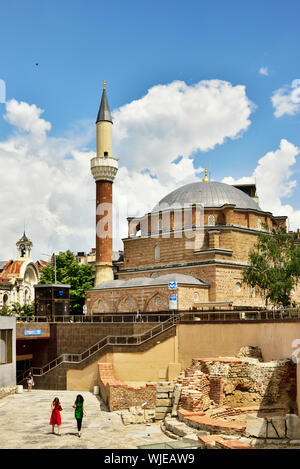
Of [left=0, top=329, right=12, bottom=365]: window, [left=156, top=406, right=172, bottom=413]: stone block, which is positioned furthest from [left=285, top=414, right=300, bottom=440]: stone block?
[left=0, top=329, right=12, bottom=365]: window

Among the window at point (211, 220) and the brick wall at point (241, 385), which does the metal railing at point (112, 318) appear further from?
the window at point (211, 220)

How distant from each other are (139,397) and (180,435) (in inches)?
254

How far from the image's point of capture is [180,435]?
56.1ft

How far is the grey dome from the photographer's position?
1845 inches

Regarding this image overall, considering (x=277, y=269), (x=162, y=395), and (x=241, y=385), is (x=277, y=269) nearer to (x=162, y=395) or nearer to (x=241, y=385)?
(x=162, y=395)

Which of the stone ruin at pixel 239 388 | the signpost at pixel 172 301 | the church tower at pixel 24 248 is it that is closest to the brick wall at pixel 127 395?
the stone ruin at pixel 239 388

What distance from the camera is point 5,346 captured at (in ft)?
85.3

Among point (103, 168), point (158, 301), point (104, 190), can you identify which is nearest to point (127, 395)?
point (158, 301)

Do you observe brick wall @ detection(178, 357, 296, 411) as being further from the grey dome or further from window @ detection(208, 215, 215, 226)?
the grey dome

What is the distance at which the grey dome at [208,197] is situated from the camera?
46875mm

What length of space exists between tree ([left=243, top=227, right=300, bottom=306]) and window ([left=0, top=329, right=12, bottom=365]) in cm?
1634

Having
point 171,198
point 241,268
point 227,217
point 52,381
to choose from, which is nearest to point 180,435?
point 52,381

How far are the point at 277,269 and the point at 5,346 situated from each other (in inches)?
696
